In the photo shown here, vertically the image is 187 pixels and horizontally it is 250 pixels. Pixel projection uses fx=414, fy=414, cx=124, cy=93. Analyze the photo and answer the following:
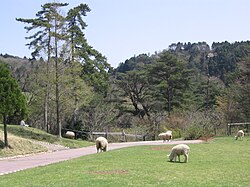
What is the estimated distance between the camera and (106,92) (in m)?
58.8

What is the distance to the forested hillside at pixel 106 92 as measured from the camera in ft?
131

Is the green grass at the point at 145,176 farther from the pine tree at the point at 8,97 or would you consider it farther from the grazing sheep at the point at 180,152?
the pine tree at the point at 8,97

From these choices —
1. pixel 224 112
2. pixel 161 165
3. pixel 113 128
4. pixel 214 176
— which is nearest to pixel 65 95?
pixel 113 128

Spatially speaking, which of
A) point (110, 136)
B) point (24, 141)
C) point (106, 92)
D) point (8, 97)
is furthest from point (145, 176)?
point (106, 92)

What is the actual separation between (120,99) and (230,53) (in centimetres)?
3928

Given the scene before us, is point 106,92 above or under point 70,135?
above

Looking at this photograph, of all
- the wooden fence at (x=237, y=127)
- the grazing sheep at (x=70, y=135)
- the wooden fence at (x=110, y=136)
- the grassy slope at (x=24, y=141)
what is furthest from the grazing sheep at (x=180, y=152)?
the wooden fence at (x=110, y=136)

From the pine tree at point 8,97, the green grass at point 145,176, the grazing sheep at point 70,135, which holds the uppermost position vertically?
the pine tree at point 8,97

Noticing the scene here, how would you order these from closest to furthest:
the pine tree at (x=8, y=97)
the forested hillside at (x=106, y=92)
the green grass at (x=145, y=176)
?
the green grass at (x=145, y=176), the pine tree at (x=8, y=97), the forested hillside at (x=106, y=92)

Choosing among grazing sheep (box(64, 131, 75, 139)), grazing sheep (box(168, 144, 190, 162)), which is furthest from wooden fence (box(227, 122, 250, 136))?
grazing sheep (box(168, 144, 190, 162))

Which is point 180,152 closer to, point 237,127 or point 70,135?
point 237,127

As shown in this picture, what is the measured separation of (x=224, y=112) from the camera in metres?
46.0

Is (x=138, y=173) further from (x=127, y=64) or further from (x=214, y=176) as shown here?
(x=127, y=64)

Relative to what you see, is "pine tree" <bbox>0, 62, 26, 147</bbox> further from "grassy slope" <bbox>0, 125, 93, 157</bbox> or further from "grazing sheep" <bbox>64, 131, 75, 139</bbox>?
"grazing sheep" <bbox>64, 131, 75, 139</bbox>
